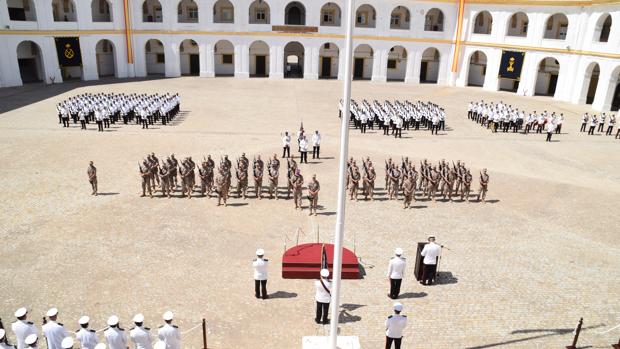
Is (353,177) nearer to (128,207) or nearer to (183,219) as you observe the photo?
(183,219)

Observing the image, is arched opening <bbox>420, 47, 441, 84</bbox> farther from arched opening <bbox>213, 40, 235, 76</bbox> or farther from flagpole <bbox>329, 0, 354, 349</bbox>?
flagpole <bbox>329, 0, 354, 349</bbox>

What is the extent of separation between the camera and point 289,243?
46.9 feet

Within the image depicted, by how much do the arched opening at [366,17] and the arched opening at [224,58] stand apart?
13.5 meters

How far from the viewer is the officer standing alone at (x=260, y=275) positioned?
11039 millimetres

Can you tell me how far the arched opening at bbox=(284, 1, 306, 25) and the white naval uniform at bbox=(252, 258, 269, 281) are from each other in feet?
145

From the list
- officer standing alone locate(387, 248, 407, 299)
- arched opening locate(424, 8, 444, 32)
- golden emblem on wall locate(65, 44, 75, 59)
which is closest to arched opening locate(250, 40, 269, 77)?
Result: golden emblem on wall locate(65, 44, 75, 59)

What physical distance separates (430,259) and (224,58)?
142 feet

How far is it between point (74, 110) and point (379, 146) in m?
17.5

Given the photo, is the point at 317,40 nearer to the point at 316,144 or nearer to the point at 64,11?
the point at 64,11

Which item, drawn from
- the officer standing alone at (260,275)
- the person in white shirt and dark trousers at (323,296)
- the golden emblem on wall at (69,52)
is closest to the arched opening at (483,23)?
the golden emblem on wall at (69,52)

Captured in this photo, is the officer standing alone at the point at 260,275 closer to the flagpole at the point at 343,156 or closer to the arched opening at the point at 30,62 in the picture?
the flagpole at the point at 343,156

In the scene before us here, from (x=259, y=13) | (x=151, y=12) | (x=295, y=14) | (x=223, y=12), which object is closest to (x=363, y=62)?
(x=295, y=14)

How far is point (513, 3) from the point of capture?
43062mm

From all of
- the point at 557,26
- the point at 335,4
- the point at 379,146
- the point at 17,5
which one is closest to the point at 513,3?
the point at 557,26
